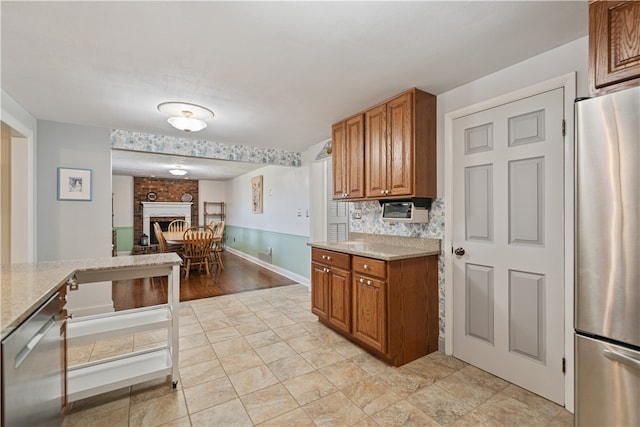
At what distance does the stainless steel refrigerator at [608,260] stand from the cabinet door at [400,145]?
4.29 ft

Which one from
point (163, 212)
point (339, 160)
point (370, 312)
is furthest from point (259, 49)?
point (163, 212)

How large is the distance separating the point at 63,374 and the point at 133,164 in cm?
583

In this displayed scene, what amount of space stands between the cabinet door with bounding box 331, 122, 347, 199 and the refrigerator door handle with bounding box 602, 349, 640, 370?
7.64ft

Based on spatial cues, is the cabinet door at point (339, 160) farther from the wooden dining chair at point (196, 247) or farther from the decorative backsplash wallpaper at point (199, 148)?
the wooden dining chair at point (196, 247)

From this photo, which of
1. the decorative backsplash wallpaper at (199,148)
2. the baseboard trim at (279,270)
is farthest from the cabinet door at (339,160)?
the baseboard trim at (279,270)

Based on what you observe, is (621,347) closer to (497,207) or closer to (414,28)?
(497,207)

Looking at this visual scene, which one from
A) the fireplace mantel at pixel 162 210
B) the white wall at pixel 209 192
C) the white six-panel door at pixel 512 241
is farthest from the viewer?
the white wall at pixel 209 192

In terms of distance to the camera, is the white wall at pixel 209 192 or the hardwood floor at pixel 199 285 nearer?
the hardwood floor at pixel 199 285

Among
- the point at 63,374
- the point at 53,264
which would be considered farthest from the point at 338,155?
the point at 63,374

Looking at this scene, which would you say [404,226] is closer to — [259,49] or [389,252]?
[389,252]

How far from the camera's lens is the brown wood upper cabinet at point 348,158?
293cm

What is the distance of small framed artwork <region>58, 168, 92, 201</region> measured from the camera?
3.27 metres

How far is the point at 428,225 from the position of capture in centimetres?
263

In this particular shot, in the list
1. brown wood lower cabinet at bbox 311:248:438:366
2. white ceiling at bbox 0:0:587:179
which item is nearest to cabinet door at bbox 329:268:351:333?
brown wood lower cabinet at bbox 311:248:438:366
